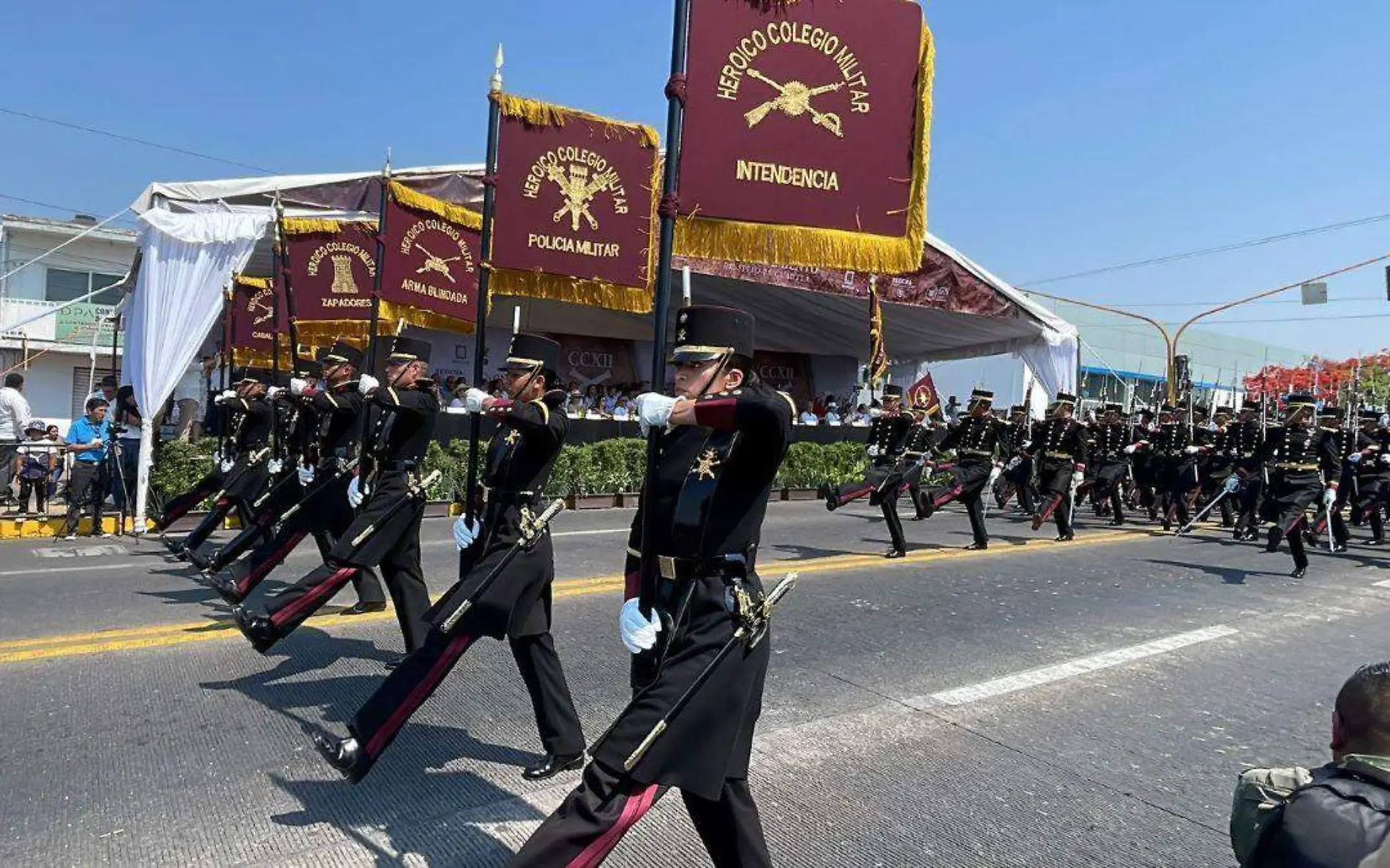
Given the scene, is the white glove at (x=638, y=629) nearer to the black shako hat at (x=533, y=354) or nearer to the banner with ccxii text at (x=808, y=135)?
the banner with ccxii text at (x=808, y=135)

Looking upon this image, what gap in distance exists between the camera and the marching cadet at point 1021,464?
15.1 m

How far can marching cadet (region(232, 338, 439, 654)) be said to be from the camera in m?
4.76

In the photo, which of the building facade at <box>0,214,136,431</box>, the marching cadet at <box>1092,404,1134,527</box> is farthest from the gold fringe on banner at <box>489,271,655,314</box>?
the building facade at <box>0,214,136,431</box>

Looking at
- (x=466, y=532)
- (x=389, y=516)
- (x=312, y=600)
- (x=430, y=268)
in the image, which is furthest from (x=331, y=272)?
(x=466, y=532)

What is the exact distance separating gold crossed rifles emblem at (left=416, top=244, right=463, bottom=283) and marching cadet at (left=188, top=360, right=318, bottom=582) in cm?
468

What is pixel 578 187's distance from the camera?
12.1 meters

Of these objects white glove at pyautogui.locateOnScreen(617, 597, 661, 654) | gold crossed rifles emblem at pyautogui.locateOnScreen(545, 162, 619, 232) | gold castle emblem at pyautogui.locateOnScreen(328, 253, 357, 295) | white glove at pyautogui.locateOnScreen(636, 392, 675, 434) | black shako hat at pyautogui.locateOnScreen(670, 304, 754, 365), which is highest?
gold crossed rifles emblem at pyautogui.locateOnScreen(545, 162, 619, 232)

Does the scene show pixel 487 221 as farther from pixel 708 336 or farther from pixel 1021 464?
pixel 1021 464

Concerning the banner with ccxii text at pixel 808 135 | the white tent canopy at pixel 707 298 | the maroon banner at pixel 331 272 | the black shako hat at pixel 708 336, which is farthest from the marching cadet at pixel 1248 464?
the maroon banner at pixel 331 272

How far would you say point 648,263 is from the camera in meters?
13.8

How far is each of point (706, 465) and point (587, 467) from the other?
12282mm

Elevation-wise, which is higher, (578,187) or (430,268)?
(578,187)

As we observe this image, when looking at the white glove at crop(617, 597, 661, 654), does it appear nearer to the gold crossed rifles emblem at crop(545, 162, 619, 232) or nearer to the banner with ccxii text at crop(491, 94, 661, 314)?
the banner with ccxii text at crop(491, 94, 661, 314)

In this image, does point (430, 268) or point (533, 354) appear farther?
point (430, 268)
